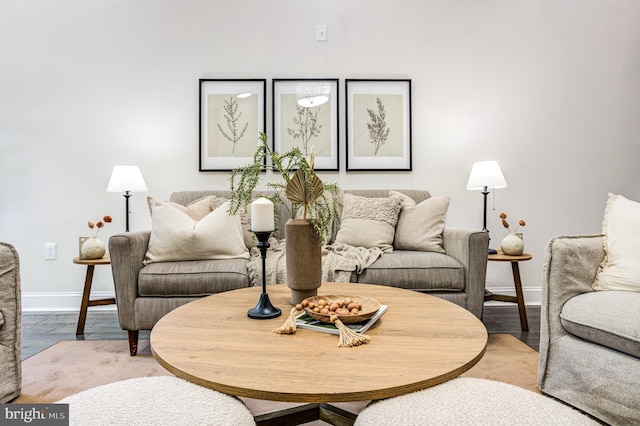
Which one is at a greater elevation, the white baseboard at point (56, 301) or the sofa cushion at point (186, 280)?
the sofa cushion at point (186, 280)

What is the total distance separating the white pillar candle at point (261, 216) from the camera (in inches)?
46.7

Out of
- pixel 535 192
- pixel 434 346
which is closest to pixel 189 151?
pixel 434 346

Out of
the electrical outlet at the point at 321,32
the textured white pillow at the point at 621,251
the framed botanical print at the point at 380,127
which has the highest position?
the electrical outlet at the point at 321,32

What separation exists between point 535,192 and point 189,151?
2.74 metres

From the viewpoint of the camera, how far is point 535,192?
304 centimetres

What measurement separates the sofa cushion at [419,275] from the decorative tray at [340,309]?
2.89 feet

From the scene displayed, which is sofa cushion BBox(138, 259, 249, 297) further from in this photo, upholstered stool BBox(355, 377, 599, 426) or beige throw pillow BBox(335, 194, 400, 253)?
upholstered stool BBox(355, 377, 599, 426)

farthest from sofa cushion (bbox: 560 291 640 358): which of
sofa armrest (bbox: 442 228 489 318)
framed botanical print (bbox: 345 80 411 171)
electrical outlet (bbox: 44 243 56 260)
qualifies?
electrical outlet (bbox: 44 243 56 260)

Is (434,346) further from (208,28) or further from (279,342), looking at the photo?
(208,28)

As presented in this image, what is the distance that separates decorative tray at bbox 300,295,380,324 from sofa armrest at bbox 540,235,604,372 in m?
0.78

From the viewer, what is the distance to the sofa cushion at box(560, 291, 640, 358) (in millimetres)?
1229

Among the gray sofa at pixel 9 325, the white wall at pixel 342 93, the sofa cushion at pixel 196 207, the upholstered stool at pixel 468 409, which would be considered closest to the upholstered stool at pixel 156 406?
the upholstered stool at pixel 468 409

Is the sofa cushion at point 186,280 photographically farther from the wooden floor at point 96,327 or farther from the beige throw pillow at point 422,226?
the beige throw pillow at point 422,226

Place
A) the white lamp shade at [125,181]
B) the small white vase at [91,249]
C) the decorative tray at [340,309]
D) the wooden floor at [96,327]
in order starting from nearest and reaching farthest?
the decorative tray at [340,309]
the wooden floor at [96,327]
the small white vase at [91,249]
the white lamp shade at [125,181]
